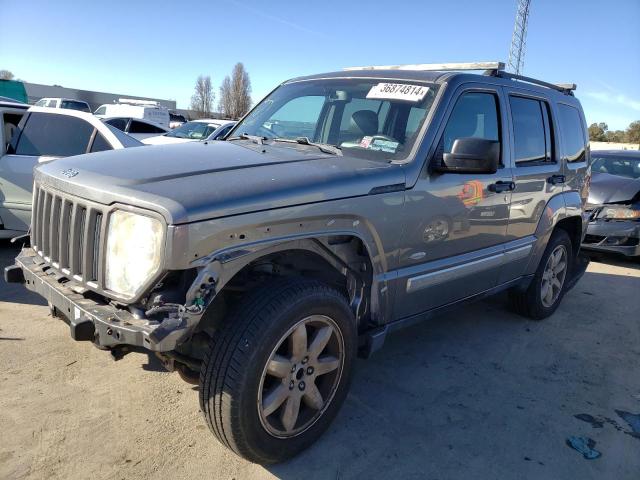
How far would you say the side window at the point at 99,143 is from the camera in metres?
5.73

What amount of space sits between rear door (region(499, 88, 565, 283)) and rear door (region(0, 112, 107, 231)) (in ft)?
14.2

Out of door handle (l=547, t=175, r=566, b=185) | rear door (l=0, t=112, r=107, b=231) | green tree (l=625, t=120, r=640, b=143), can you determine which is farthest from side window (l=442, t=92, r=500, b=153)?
green tree (l=625, t=120, r=640, b=143)

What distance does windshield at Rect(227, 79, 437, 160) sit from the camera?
3.22m

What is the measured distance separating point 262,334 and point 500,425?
5.81ft

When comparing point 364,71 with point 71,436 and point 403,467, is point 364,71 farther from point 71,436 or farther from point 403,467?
point 71,436

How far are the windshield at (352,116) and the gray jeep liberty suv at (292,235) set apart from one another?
0.04ft

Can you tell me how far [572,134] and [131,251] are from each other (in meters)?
4.45

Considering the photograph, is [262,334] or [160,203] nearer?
[160,203]

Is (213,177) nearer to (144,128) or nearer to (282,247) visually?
(282,247)

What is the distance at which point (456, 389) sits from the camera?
11.6 ft

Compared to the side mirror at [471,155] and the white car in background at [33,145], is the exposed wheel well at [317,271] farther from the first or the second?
the white car in background at [33,145]

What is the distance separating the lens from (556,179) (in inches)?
179

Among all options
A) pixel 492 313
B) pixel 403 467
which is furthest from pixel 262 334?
pixel 492 313

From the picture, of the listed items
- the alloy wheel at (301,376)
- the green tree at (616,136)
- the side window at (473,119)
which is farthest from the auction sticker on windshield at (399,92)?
the green tree at (616,136)
